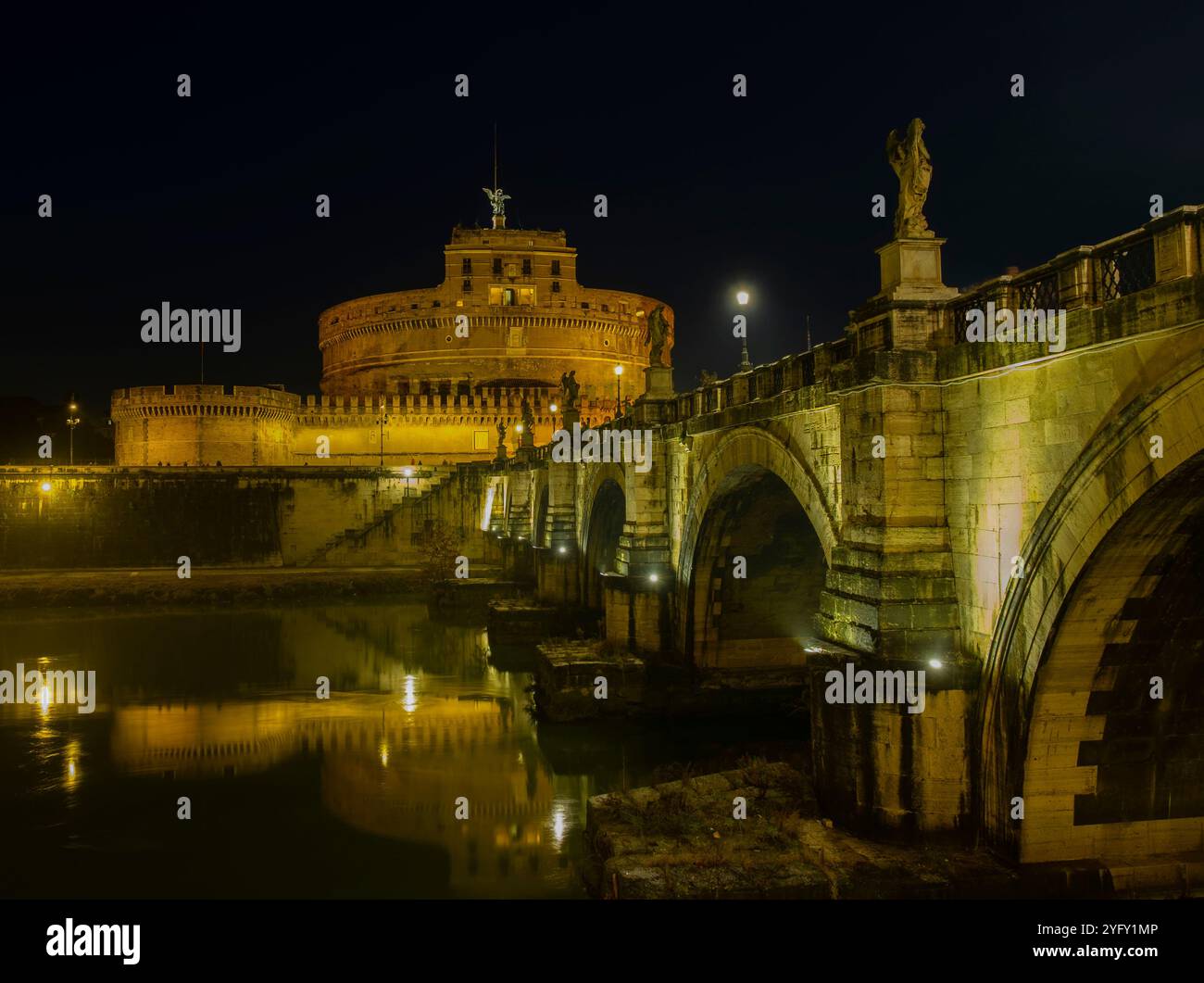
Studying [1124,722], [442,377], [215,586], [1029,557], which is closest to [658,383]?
[1029,557]

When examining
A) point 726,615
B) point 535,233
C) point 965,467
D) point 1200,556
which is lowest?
point 726,615

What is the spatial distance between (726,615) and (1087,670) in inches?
Answer: 440

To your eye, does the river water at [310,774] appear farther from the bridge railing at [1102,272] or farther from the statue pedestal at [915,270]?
the bridge railing at [1102,272]

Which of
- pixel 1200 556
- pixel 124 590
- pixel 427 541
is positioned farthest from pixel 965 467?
pixel 427 541

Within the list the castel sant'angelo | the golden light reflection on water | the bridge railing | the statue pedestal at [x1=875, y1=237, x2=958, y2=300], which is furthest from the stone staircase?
the bridge railing

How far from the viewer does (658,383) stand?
21016 mm

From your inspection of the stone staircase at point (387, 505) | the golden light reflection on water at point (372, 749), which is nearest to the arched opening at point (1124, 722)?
the golden light reflection on water at point (372, 749)

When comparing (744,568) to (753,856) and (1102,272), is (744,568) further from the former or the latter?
(1102,272)

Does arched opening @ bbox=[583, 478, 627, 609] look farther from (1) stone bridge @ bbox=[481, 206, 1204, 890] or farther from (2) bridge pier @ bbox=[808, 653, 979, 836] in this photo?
(2) bridge pier @ bbox=[808, 653, 979, 836]

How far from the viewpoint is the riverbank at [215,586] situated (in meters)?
37.7

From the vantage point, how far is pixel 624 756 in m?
17.8

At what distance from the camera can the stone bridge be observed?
24.9 ft

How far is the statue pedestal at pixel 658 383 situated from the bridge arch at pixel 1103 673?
40.2 ft
